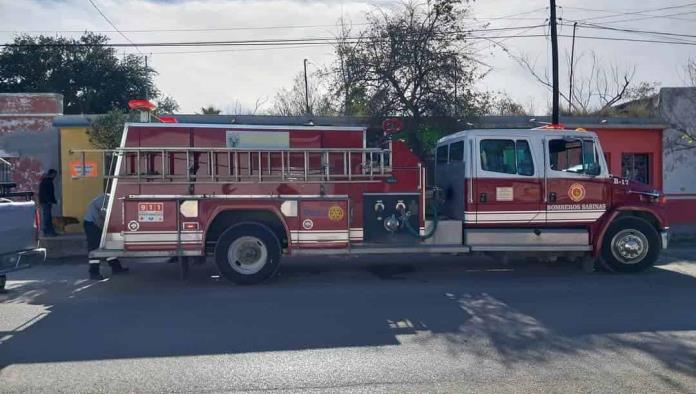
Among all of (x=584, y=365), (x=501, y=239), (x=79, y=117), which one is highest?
(x=79, y=117)

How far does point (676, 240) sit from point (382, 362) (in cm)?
1336

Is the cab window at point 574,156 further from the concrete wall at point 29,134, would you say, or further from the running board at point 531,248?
the concrete wall at point 29,134

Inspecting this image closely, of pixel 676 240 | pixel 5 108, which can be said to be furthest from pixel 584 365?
pixel 5 108

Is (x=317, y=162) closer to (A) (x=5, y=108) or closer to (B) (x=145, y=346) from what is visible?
(B) (x=145, y=346)

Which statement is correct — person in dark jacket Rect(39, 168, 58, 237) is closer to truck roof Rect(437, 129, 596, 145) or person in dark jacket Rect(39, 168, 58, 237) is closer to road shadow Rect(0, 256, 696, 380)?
road shadow Rect(0, 256, 696, 380)

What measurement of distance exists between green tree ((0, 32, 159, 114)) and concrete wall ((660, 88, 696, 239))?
96.5ft

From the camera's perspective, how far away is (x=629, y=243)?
34.6ft

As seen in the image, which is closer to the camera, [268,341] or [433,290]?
[268,341]

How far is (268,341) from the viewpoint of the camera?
6.55 metres

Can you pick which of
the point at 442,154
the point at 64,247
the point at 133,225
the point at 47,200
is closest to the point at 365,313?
the point at 133,225

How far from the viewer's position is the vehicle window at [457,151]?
1072 centimetres

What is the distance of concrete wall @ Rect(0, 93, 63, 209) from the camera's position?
57.3ft

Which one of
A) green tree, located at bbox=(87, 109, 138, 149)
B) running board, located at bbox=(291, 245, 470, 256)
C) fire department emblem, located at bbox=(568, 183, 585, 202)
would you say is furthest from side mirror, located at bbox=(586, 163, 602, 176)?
green tree, located at bbox=(87, 109, 138, 149)

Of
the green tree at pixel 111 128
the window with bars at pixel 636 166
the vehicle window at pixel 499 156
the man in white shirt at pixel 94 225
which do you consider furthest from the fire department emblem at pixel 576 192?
the green tree at pixel 111 128
